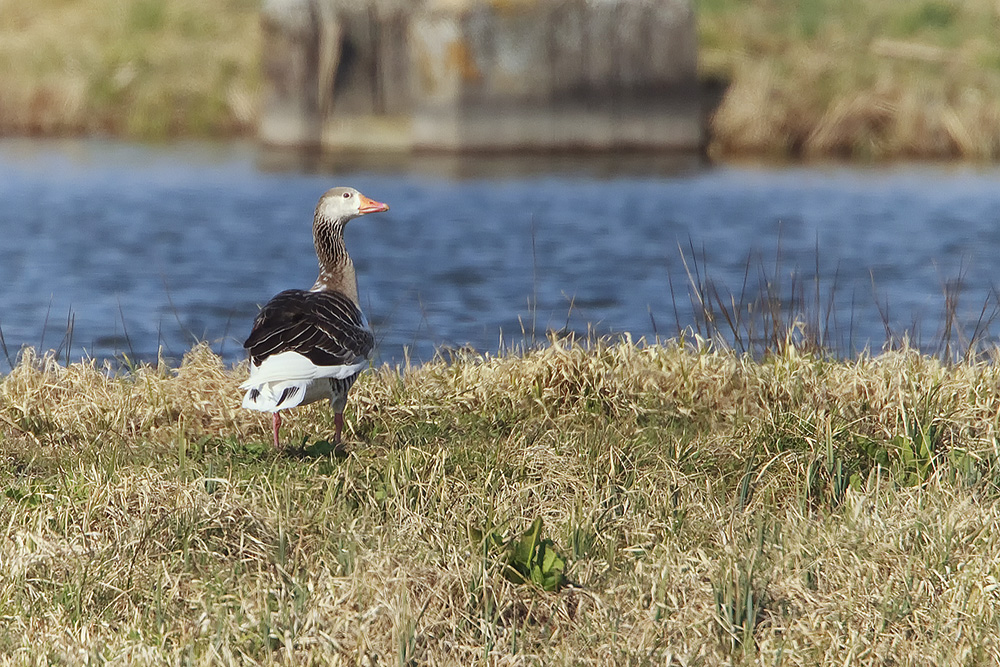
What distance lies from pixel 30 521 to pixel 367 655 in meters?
1.65

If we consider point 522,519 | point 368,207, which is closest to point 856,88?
point 368,207

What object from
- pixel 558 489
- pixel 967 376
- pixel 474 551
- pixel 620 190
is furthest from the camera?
pixel 620 190

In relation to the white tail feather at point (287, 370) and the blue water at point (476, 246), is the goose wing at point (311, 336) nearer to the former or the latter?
the white tail feather at point (287, 370)

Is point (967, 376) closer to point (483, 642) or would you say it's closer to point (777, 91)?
point (483, 642)

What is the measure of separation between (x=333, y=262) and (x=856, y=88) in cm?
1652

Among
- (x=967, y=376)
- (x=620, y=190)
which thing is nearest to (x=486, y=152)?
(x=620, y=190)

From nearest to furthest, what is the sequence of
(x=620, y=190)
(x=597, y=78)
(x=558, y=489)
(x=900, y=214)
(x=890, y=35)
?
(x=558, y=489), (x=900, y=214), (x=620, y=190), (x=597, y=78), (x=890, y=35)

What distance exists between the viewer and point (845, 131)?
73.9ft

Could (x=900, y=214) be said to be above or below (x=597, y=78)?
below

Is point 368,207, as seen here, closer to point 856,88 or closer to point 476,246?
point 476,246

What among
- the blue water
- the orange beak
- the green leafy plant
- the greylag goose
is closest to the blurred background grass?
the blue water

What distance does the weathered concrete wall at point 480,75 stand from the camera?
21297 mm

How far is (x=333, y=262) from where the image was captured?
24.7 ft

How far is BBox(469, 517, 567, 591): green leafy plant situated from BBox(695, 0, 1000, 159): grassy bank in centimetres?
1842
